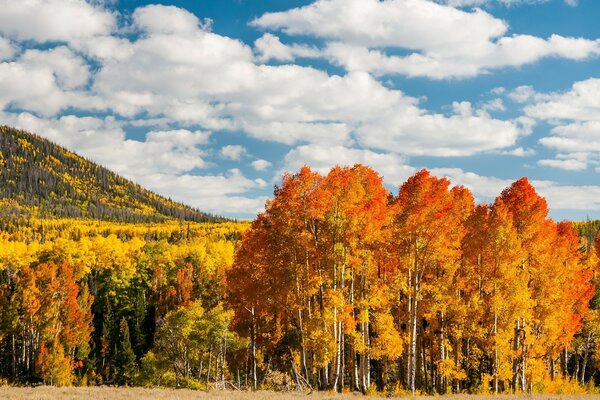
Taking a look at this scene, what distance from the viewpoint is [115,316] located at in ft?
307

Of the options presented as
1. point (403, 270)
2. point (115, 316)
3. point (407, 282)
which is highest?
point (403, 270)

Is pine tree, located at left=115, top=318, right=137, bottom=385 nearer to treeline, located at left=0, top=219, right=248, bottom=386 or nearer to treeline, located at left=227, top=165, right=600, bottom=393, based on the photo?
treeline, located at left=0, top=219, right=248, bottom=386

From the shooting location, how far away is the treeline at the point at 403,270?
27078mm

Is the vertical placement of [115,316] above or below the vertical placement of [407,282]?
below

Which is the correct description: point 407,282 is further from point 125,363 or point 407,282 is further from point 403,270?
point 125,363

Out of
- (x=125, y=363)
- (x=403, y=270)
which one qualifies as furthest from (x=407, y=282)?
(x=125, y=363)

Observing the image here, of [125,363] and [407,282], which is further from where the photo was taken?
[125,363]

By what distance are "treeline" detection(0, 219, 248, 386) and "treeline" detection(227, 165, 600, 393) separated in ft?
65.5

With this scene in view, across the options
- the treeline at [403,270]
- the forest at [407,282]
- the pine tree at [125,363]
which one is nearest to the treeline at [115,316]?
the pine tree at [125,363]

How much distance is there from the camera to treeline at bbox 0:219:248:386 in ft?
175

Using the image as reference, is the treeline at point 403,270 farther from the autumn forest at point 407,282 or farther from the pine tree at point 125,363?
the pine tree at point 125,363

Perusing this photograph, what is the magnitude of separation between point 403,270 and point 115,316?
245ft

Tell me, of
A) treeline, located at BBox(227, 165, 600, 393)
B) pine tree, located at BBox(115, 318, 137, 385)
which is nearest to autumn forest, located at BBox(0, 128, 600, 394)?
treeline, located at BBox(227, 165, 600, 393)

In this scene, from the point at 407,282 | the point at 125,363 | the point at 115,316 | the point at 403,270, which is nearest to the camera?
the point at 407,282
